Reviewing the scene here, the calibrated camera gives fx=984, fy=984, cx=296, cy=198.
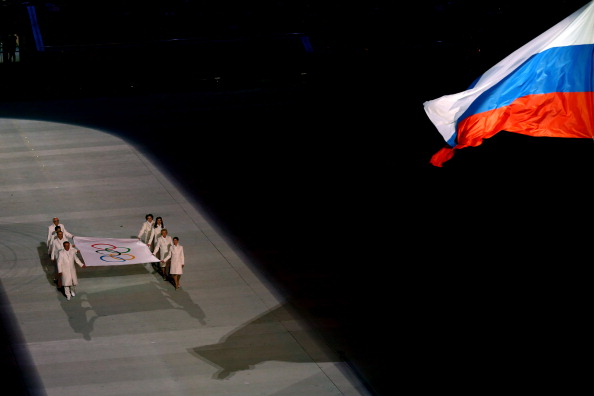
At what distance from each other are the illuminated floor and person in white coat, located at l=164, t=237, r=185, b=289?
1.35 ft

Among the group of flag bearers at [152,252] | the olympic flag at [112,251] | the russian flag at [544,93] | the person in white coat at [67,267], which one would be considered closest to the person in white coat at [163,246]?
the group of flag bearers at [152,252]

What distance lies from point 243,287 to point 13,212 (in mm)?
7506

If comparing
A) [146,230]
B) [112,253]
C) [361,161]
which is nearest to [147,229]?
[146,230]

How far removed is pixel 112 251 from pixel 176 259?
54.6 inches

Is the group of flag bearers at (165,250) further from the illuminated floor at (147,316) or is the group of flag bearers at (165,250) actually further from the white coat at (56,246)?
the white coat at (56,246)

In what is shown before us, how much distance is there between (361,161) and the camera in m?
29.2

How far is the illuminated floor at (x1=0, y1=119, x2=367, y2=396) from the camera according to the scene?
15.5m

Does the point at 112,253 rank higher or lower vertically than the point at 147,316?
higher

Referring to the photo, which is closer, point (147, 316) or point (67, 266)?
point (147, 316)

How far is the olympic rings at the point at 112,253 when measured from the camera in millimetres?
18781

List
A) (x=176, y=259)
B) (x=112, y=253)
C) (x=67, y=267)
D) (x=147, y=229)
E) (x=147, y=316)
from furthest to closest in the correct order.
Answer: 1. (x=147, y=229)
2. (x=112, y=253)
3. (x=176, y=259)
4. (x=67, y=267)
5. (x=147, y=316)

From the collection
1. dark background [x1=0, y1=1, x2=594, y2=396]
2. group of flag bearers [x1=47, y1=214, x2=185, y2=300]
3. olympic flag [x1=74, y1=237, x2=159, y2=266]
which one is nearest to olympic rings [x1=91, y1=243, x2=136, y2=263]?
olympic flag [x1=74, y1=237, x2=159, y2=266]

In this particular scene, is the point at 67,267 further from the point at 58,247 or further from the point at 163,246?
the point at 163,246

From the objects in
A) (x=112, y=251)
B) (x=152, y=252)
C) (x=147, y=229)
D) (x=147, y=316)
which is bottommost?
(x=147, y=316)
